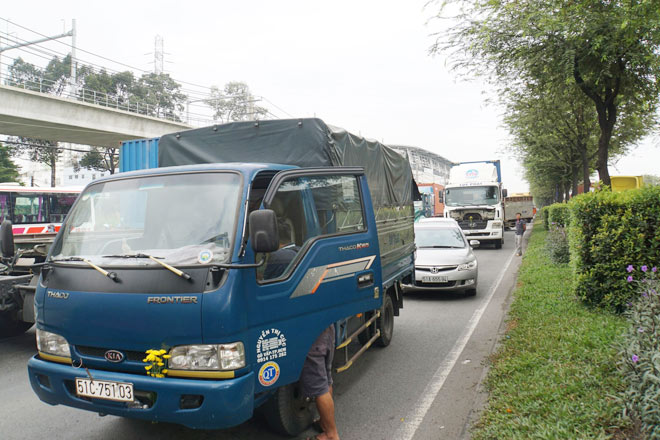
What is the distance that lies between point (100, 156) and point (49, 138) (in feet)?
38.8

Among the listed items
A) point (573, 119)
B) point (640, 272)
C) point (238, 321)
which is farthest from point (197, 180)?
point (573, 119)

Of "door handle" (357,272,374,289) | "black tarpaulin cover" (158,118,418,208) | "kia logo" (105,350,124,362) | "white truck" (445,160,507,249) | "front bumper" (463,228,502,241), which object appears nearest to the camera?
"kia logo" (105,350,124,362)

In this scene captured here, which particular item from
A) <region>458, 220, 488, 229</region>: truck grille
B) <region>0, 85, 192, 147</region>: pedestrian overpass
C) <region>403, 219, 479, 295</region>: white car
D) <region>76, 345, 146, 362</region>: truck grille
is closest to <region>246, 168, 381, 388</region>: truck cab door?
<region>76, 345, 146, 362</region>: truck grille

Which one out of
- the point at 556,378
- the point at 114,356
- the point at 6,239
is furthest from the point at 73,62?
the point at 556,378

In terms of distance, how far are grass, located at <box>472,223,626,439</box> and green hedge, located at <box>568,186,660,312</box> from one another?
0.36m

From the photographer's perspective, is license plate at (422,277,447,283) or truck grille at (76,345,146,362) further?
license plate at (422,277,447,283)

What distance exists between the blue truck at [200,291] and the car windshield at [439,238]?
6.37 metres

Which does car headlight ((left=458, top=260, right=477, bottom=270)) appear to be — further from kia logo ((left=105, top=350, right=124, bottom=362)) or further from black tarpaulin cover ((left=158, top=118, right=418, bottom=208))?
kia logo ((left=105, top=350, right=124, bottom=362))

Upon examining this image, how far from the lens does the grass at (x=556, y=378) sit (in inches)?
140

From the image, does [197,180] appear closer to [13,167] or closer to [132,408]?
[132,408]

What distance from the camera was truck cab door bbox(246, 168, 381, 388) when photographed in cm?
330

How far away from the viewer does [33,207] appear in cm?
2078

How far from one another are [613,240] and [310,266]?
17.3 ft

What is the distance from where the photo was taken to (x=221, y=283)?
3020 mm
